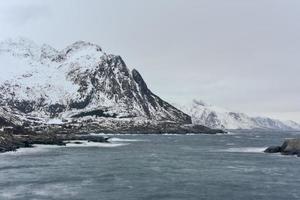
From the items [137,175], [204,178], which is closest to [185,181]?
[204,178]

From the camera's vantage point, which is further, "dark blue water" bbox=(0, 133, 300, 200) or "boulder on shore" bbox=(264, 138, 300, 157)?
"boulder on shore" bbox=(264, 138, 300, 157)

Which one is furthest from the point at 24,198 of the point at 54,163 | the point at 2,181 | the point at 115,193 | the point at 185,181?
the point at 54,163

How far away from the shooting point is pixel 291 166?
106938mm

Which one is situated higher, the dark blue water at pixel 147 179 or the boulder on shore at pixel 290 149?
the boulder on shore at pixel 290 149

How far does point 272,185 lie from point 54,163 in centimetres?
5183

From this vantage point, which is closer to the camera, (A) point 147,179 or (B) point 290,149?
(A) point 147,179

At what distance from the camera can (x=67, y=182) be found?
8006 centimetres

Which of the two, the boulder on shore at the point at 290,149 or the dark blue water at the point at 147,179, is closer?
the dark blue water at the point at 147,179

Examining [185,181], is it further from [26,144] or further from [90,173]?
[26,144]

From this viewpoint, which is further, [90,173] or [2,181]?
[90,173]

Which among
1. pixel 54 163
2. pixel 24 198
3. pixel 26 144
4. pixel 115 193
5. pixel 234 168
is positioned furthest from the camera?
pixel 26 144

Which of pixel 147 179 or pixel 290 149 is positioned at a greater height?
pixel 290 149

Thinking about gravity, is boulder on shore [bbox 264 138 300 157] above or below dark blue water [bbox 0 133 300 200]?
above

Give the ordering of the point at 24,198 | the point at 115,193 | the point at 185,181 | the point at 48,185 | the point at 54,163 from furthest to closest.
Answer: the point at 54,163 → the point at 185,181 → the point at 48,185 → the point at 115,193 → the point at 24,198
